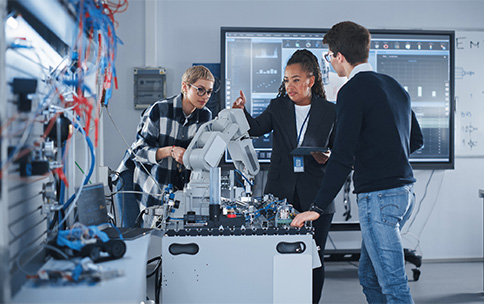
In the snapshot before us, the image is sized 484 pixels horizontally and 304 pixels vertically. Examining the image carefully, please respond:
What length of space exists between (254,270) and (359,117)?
2.27ft

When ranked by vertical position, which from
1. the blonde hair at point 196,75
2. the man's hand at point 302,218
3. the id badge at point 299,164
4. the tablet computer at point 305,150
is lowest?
the man's hand at point 302,218

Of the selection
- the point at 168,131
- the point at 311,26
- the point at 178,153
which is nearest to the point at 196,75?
the point at 168,131

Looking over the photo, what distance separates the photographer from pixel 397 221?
187 centimetres

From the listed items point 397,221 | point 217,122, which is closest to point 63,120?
point 217,122

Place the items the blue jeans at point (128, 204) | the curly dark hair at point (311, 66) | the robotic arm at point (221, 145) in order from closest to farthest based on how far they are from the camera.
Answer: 1. the robotic arm at point (221, 145)
2. the curly dark hair at point (311, 66)
3. the blue jeans at point (128, 204)

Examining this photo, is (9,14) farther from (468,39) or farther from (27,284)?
(468,39)

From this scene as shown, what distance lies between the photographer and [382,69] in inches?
157

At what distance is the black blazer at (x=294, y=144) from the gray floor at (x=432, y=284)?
1108 mm

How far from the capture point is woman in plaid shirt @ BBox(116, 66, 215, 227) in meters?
2.63

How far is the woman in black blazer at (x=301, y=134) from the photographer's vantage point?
8.02ft

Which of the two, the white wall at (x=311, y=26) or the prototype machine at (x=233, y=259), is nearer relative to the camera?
the prototype machine at (x=233, y=259)

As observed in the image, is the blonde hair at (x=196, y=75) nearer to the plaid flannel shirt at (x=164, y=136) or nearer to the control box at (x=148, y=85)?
the plaid flannel shirt at (x=164, y=136)

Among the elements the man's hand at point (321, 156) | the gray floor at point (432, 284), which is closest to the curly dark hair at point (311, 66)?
the man's hand at point (321, 156)

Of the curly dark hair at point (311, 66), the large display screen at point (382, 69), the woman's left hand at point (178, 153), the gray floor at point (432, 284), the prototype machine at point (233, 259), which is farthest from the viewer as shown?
the large display screen at point (382, 69)
